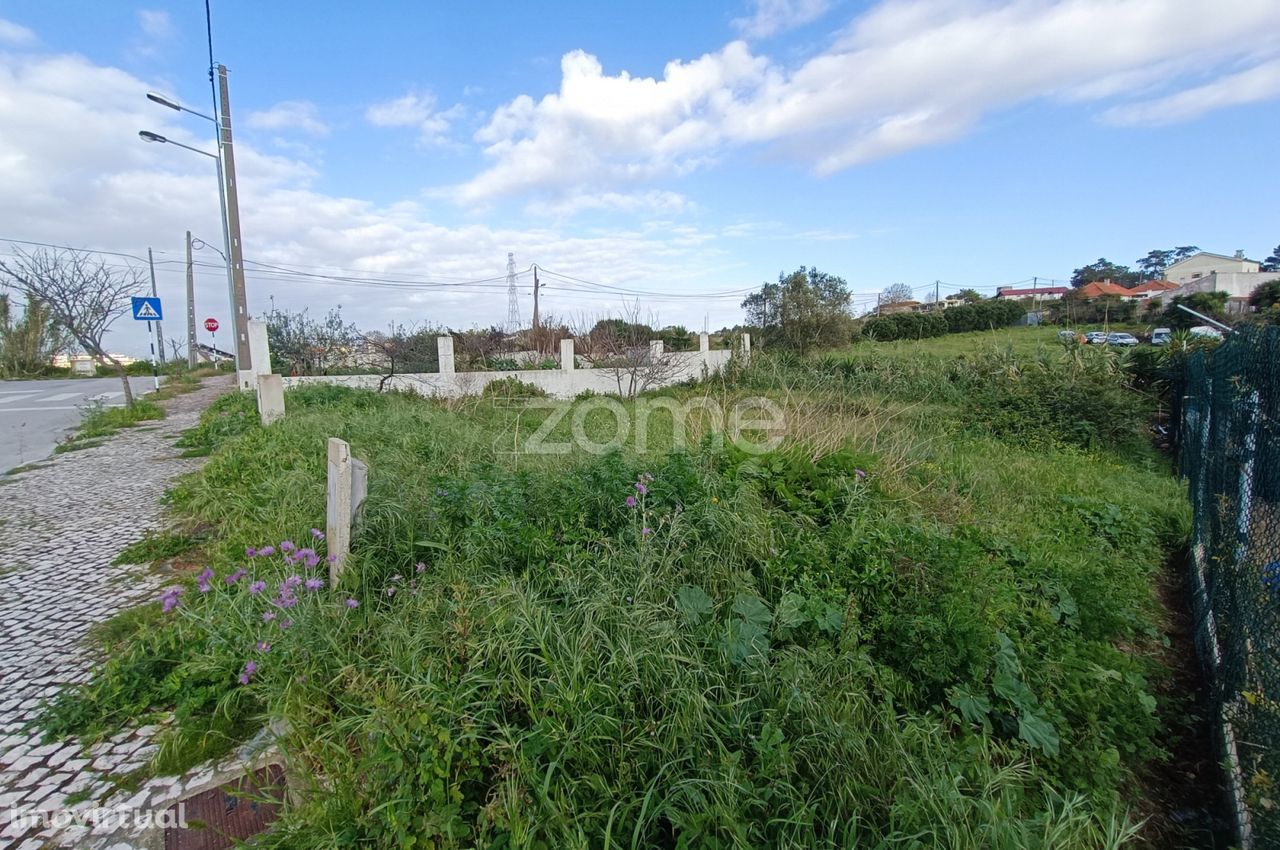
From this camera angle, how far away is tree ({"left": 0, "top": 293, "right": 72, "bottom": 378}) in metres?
19.7

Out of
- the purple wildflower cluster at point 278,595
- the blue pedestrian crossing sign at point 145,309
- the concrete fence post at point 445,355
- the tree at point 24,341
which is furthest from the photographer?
the tree at point 24,341

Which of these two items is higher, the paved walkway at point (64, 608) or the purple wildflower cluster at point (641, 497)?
the purple wildflower cluster at point (641, 497)

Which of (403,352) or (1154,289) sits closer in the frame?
(403,352)

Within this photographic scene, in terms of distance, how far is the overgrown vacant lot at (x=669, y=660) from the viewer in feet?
5.15

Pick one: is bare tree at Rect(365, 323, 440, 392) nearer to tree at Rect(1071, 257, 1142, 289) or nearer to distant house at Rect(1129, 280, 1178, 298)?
distant house at Rect(1129, 280, 1178, 298)

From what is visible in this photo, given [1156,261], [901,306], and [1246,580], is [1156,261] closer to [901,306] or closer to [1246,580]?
[901,306]

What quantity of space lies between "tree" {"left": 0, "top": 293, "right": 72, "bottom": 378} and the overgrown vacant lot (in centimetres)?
2452

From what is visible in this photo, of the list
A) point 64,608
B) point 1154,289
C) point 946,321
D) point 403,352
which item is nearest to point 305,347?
point 403,352

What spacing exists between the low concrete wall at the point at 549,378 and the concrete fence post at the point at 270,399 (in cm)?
353

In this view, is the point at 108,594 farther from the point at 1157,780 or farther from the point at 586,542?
the point at 1157,780

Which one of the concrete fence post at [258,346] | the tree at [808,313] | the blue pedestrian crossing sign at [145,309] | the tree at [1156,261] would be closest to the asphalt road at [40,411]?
the blue pedestrian crossing sign at [145,309]

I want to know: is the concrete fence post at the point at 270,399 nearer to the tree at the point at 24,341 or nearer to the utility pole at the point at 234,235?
the utility pole at the point at 234,235

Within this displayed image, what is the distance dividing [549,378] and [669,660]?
11675mm

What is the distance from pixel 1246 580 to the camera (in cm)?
230
